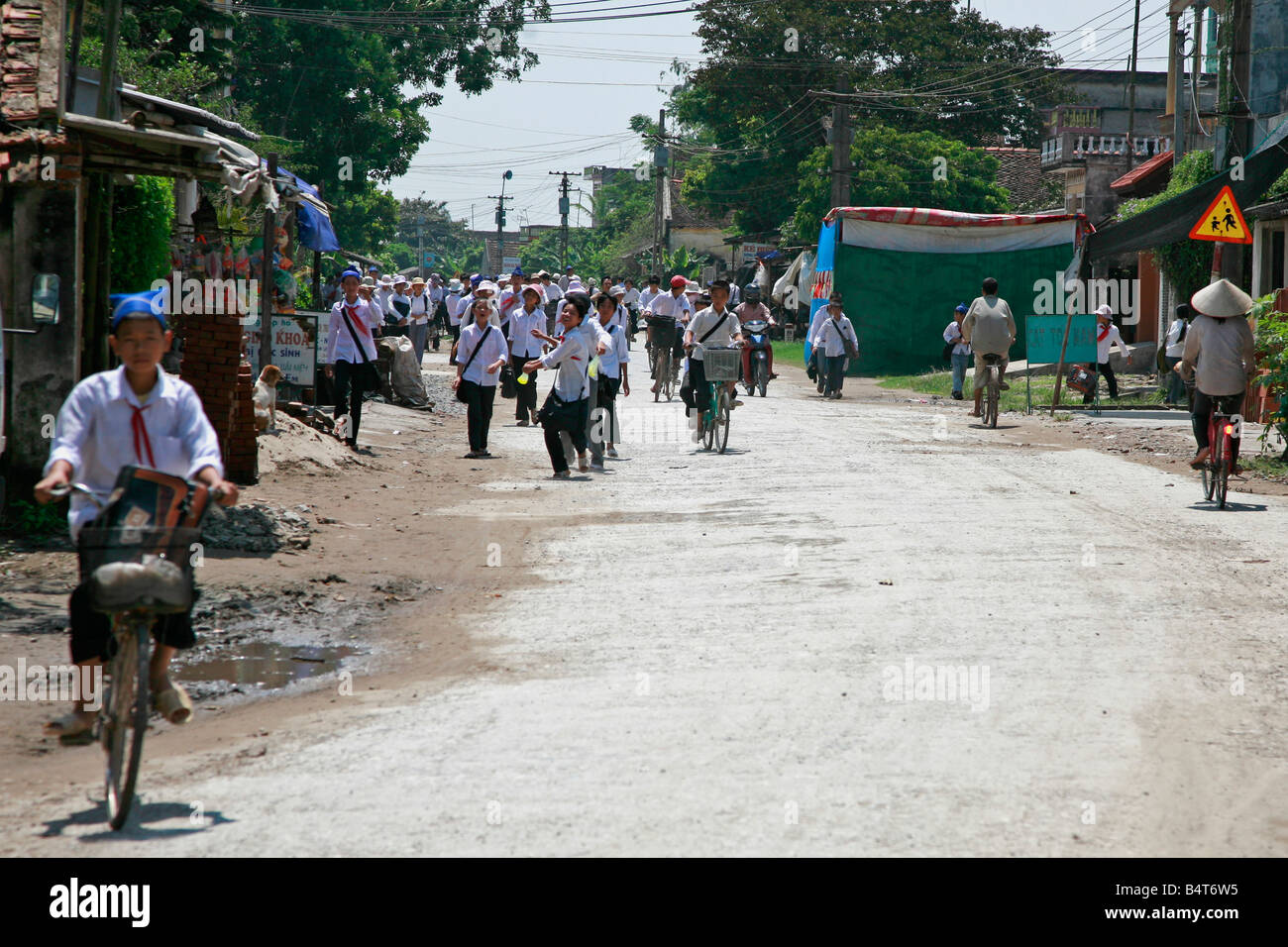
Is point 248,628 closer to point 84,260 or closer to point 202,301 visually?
point 84,260

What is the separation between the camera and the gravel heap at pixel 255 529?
403 inches

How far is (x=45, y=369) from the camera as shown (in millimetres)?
10383

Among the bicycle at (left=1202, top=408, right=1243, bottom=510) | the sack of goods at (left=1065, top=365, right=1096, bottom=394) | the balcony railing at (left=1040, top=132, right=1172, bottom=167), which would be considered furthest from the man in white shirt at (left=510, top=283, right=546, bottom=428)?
the balcony railing at (left=1040, top=132, right=1172, bottom=167)

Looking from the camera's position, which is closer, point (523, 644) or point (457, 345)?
point (523, 644)

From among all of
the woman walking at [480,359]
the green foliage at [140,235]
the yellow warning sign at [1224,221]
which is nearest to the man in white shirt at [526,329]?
the woman walking at [480,359]

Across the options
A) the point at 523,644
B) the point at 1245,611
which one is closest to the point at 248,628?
the point at 523,644

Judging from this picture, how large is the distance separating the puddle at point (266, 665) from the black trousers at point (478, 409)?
8.60 meters

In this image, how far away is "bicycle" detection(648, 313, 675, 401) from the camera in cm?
2395

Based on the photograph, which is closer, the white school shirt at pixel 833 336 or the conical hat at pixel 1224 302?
the conical hat at pixel 1224 302

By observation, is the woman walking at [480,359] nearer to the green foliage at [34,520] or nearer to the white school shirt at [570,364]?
the white school shirt at [570,364]

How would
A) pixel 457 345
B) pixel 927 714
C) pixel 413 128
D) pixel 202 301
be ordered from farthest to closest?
pixel 413 128 → pixel 457 345 → pixel 202 301 → pixel 927 714

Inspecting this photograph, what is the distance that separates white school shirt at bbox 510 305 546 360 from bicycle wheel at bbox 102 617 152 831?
1412 centimetres

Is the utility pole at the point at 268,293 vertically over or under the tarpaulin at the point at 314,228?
under

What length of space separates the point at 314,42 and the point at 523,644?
107 ft
